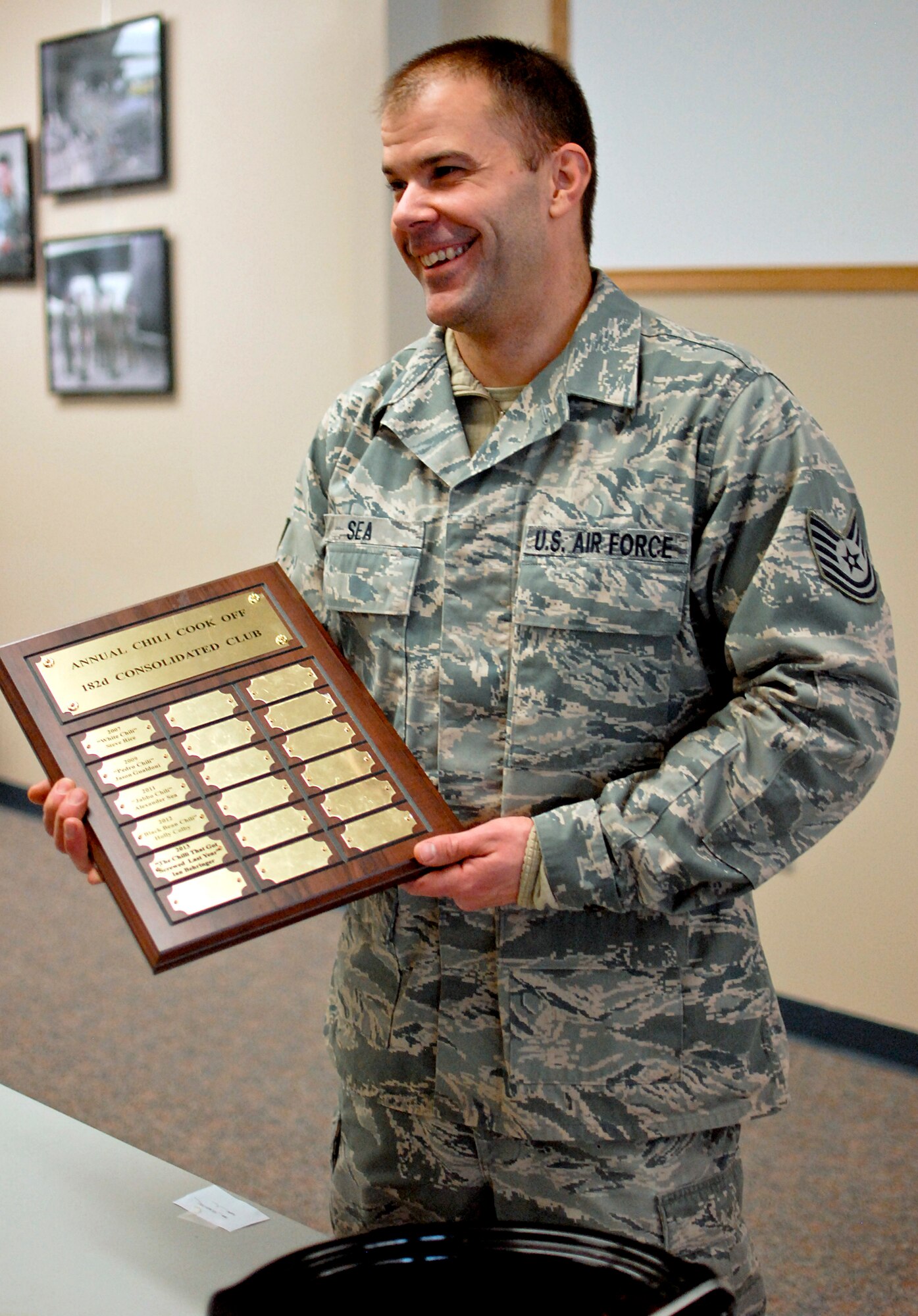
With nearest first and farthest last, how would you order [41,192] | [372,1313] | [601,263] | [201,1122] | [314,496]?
1. [372,1313]
2. [314,496]
3. [201,1122]
4. [601,263]
5. [41,192]

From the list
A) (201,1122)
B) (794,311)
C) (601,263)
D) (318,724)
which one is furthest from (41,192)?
(318,724)

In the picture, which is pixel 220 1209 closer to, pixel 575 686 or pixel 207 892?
pixel 207 892

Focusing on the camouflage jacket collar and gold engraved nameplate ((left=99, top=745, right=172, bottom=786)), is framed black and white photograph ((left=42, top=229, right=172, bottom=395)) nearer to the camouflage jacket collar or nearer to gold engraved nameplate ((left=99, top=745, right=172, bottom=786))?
the camouflage jacket collar

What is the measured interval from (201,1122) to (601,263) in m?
2.05

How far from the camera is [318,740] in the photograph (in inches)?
47.2

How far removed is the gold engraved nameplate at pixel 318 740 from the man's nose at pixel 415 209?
482mm

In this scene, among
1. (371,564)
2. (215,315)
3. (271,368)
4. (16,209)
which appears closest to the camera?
(371,564)

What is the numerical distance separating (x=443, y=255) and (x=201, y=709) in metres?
0.49

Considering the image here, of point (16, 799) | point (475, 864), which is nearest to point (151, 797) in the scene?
point (475, 864)

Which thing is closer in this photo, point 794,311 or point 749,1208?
point 749,1208

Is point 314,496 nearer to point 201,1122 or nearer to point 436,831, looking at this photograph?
point 436,831

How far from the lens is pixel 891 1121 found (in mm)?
2500

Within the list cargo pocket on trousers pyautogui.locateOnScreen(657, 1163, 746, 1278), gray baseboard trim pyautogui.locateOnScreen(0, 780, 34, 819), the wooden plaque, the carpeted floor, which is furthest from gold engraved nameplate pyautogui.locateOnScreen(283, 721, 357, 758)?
gray baseboard trim pyautogui.locateOnScreen(0, 780, 34, 819)

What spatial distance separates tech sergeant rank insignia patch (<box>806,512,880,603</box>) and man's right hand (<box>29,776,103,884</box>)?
27.1 inches
